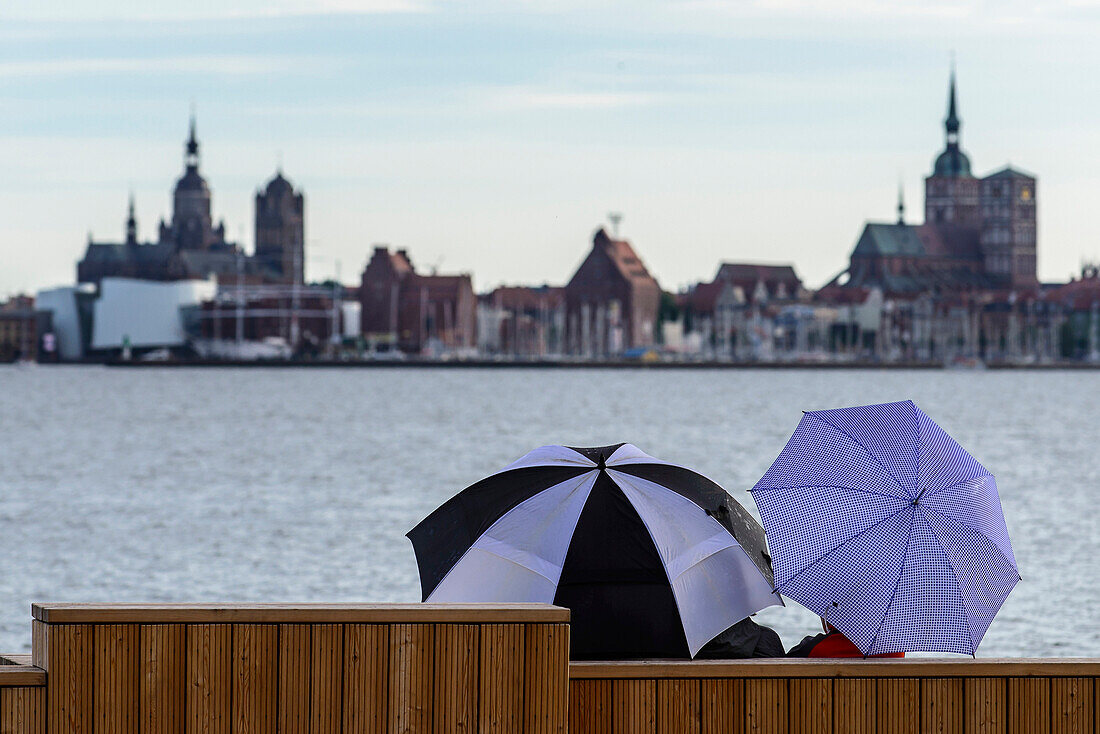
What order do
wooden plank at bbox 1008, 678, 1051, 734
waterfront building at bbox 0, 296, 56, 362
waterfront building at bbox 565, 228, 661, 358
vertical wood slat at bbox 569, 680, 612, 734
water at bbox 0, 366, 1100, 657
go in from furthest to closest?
waterfront building at bbox 0, 296, 56, 362
waterfront building at bbox 565, 228, 661, 358
water at bbox 0, 366, 1100, 657
wooden plank at bbox 1008, 678, 1051, 734
vertical wood slat at bbox 569, 680, 612, 734

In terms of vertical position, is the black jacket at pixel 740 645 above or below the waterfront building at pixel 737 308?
below

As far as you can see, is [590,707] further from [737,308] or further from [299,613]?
[737,308]

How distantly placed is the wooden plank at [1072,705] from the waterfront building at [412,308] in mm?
Answer: 150271

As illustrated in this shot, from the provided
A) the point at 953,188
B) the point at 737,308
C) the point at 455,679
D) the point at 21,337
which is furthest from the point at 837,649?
the point at 953,188

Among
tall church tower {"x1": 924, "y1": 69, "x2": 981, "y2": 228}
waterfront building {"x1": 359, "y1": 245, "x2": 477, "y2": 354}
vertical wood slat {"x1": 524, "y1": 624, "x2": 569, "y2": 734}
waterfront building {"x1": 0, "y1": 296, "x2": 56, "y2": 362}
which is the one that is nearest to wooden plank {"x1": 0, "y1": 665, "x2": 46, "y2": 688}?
vertical wood slat {"x1": 524, "y1": 624, "x2": 569, "y2": 734}

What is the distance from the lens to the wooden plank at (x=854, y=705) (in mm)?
4426

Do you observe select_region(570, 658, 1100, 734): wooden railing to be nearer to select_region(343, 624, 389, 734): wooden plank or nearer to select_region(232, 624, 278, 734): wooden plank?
select_region(343, 624, 389, 734): wooden plank

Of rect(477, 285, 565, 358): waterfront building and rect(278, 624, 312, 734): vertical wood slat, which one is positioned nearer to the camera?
rect(278, 624, 312, 734): vertical wood slat

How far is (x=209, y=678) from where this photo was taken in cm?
394

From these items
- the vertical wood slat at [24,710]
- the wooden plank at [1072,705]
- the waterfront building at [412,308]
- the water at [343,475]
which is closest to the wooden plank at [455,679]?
the vertical wood slat at [24,710]

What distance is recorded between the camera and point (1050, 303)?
163250mm

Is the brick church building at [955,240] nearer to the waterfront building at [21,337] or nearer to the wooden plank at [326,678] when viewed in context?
the waterfront building at [21,337]

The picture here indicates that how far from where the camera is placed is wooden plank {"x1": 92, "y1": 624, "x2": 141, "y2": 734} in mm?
3887

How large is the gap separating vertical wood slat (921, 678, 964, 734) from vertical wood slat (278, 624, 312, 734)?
1554mm
